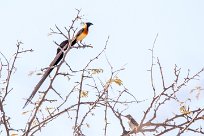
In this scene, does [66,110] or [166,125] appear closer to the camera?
[166,125]

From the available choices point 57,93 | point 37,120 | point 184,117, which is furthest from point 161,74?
point 37,120

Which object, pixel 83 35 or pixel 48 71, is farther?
pixel 83 35

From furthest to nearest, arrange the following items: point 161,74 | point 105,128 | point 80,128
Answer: point 80,128 → point 105,128 → point 161,74

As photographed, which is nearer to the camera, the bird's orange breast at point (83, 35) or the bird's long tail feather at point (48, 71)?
Answer: the bird's long tail feather at point (48, 71)

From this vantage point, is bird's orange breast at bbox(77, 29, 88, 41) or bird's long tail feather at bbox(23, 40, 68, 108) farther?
bird's orange breast at bbox(77, 29, 88, 41)

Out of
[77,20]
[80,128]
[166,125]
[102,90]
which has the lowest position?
[166,125]

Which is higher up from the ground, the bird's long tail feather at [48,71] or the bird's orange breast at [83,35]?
the bird's orange breast at [83,35]

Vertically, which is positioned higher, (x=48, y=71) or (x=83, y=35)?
(x=83, y=35)

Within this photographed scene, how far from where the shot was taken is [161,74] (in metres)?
5.31

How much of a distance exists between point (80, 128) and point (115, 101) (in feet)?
2.13

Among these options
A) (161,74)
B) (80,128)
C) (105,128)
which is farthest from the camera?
(80,128)

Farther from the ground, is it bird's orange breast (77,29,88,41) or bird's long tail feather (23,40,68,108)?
bird's orange breast (77,29,88,41)

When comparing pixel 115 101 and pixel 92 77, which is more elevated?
pixel 92 77

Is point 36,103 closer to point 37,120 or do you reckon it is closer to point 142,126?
point 37,120
